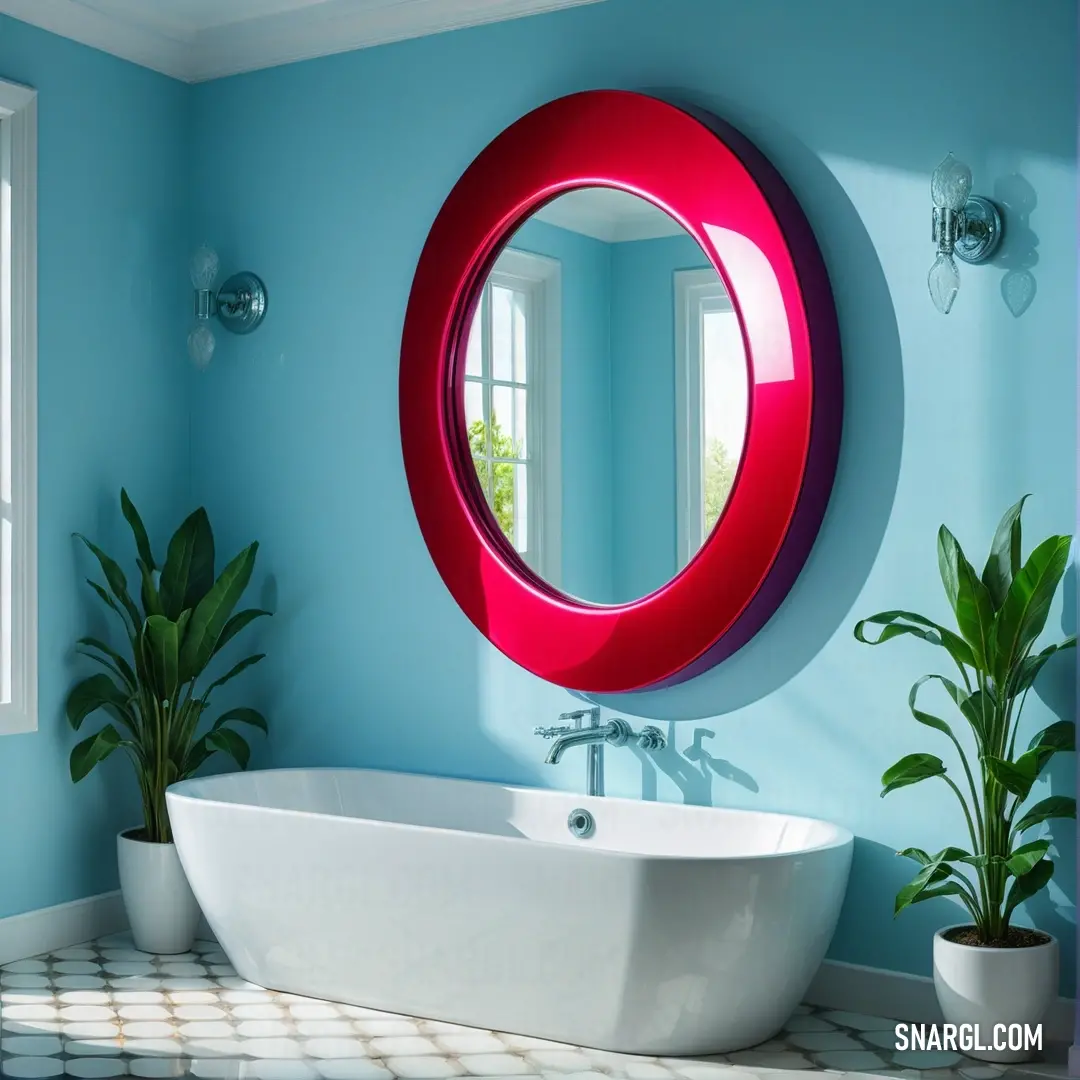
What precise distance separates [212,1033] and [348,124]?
2341mm

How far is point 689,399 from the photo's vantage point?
3297 millimetres

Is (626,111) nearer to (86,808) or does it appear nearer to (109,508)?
(109,508)

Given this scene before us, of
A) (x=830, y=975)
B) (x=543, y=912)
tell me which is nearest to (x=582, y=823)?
(x=543, y=912)

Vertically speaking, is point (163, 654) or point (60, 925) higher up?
point (163, 654)

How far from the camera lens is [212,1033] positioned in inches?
118

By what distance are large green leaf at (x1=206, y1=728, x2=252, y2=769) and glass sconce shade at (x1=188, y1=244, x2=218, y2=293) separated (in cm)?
122

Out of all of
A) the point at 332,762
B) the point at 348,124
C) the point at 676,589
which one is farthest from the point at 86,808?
the point at 348,124

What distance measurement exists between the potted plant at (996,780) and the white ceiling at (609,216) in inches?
40.0

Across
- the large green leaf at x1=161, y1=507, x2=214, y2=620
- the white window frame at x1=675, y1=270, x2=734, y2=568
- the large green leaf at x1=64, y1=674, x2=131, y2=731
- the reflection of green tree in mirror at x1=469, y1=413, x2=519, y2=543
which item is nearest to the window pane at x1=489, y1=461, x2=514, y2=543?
the reflection of green tree in mirror at x1=469, y1=413, x2=519, y2=543

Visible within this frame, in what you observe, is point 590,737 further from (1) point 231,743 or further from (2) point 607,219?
(2) point 607,219

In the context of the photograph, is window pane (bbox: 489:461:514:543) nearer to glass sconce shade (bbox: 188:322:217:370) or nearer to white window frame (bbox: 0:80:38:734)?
glass sconce shade (bbox: 188:322:217:370)

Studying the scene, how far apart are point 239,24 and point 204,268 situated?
68 cm

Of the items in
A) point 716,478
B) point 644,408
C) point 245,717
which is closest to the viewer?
point 716,478

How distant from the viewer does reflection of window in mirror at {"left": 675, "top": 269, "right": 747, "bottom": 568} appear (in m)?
3.22
